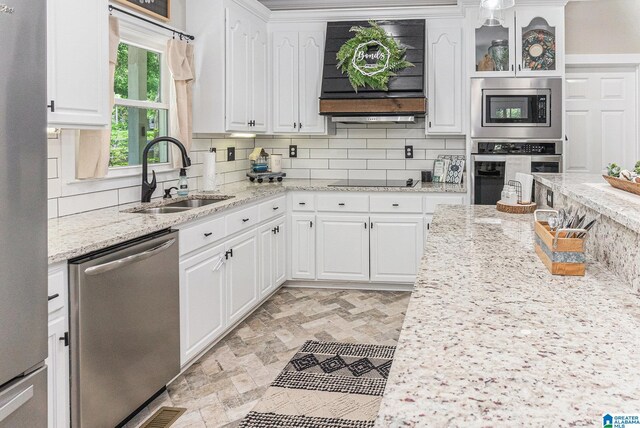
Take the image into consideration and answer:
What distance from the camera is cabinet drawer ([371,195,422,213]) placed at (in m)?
4.73

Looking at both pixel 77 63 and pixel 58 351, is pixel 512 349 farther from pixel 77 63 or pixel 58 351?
pixel 77 63

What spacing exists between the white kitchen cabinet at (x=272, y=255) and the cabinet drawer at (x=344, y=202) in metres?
0.37

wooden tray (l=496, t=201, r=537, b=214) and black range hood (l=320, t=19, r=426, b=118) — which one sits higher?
black range hood (l=320, t=19, r=426, b=118)

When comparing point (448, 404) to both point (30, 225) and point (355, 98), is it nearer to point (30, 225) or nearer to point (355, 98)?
point (30, 225)

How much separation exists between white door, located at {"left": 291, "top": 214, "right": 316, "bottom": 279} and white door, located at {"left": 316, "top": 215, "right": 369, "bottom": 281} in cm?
6

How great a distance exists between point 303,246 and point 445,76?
1922 mm

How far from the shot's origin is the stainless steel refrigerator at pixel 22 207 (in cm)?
153

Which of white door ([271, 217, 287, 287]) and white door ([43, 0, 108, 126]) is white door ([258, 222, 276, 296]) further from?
white door ([43, 0, 108, 126])

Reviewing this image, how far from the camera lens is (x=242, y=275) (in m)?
3.86

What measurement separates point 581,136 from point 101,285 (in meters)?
4.64

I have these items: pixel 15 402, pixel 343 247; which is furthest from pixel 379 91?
pixel 15 402

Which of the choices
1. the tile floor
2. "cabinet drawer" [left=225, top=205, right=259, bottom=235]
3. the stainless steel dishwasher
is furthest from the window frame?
the tile floor

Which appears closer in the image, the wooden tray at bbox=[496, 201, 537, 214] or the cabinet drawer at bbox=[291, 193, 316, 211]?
the wooden tray at bbox=[496, 201, 537, 214]

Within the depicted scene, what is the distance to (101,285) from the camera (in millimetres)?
2229
